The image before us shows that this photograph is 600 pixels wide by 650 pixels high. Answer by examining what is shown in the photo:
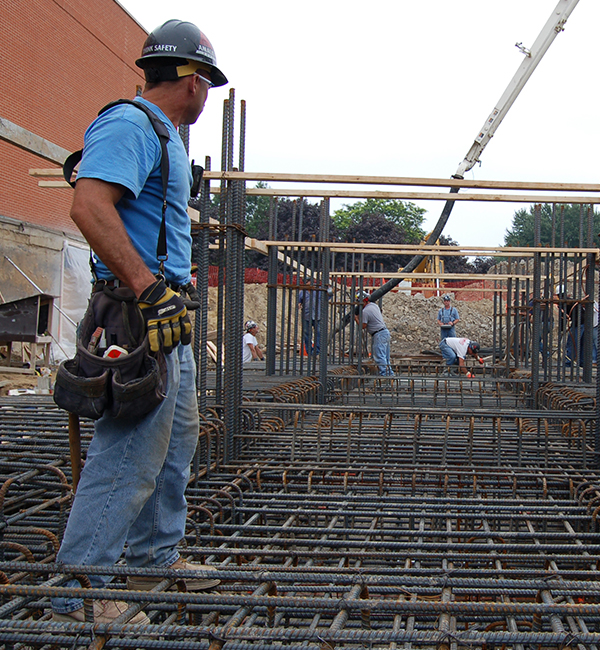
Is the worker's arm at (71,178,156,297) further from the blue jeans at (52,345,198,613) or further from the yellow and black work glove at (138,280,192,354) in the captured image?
the blue jeans at (52,345,198,613)

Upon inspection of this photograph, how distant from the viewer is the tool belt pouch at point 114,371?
2.13 m

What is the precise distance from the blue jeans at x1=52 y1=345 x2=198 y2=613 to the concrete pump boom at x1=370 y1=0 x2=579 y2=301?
8.54 m

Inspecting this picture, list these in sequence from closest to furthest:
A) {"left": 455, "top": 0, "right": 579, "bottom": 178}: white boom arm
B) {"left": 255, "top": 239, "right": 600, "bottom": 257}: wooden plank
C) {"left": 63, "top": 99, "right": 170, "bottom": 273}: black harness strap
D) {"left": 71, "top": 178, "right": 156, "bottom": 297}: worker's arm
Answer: {"left": 71, "top": 178, "right": 156, "bottom": 297}: worker's arm < {"left": 63, "top": 99, "right": 170, "bottom": 273}: black harness strap < {"left": 255, "top": 239, "right": 600, "bottom": 257}: wooden plank < {"left": 455, "top": 0, "right": 579, "bottom": 178}: white boom arm

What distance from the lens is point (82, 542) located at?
2139mm

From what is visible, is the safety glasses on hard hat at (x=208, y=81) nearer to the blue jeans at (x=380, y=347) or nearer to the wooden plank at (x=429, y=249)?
the wooden plank at (x=429, y=249)

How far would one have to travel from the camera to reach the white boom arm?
10.9m

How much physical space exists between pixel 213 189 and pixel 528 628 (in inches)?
185

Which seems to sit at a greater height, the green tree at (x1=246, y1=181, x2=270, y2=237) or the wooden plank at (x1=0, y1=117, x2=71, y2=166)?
the green tree at (x1=246, y1=181, x2=270, y2=237)

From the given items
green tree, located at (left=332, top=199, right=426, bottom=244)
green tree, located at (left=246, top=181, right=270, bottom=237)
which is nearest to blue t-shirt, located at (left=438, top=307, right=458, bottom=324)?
green tree, located at (left=246, top=181, right=270, bottom=237)

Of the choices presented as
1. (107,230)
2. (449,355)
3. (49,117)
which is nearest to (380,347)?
(449,355)

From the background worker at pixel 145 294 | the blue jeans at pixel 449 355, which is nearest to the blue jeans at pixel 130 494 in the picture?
the background worker at pixel 145 294

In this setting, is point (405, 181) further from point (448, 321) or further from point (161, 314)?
point (448, 321)

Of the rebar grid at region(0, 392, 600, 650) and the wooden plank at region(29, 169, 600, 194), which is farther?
the wooden plank at region(29, 169, 600, 194)

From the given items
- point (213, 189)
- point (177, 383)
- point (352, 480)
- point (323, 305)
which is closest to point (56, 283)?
point (323, 305)
